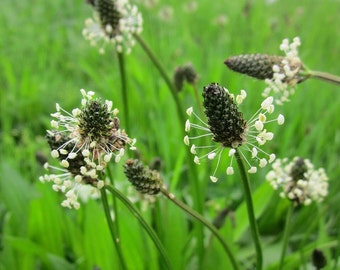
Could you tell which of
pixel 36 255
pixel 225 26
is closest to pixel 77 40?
pixel 225 26

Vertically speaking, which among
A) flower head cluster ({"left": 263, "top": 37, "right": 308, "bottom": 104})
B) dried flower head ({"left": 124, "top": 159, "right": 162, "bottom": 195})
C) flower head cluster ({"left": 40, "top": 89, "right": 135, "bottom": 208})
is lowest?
dried flower head ({"left": 124, "top": 159, "right": 162, "bottom": 195})

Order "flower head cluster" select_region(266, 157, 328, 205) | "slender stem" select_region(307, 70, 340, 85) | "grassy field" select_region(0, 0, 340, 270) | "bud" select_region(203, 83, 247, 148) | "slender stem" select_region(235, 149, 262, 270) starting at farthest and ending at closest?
"grassy field" select_region(0, 0, 340, 270), "flower head cluster" select_region(266, 157, 328, 205), "slender stem" select_region(307, 70, 340, 85), "slender stem" select_region(235, 149, 262, 270), "bud" select_region(203, 83, 247, 148)

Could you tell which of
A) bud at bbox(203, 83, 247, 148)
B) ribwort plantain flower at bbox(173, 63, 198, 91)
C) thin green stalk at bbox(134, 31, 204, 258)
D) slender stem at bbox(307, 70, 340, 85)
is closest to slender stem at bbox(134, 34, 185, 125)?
thin green stalk at bbox(134, 31, 204, 258)

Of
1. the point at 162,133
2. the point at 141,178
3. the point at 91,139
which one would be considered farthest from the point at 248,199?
the point at 162,133

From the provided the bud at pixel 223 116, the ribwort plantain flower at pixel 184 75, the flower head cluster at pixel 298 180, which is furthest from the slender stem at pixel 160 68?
the bud at pixel 223 116

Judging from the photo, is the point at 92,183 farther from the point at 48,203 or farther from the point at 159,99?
the point at 159,99

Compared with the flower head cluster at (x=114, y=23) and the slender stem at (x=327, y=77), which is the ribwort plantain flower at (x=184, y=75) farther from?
the slender stem at (x=327, y=77)

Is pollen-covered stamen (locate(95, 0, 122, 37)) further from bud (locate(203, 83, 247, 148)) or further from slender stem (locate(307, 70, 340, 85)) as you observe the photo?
bud (locate(203, 83, 247, 148))
